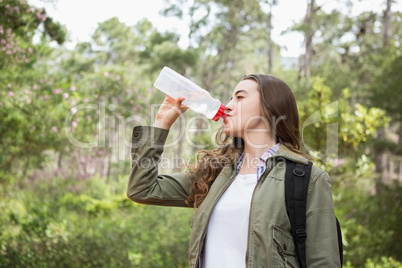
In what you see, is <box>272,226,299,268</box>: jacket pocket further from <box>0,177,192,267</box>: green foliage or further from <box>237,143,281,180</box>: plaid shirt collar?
<box>0,177,192,267</box>: green foliage

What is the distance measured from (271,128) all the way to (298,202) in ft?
→ 1.61

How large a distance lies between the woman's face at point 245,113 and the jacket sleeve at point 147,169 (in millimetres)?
349

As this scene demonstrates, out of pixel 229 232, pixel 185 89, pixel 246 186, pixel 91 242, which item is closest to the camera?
pixel 229 232

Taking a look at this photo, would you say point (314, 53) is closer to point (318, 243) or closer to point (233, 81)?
point (233, 81)

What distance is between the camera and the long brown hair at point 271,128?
1914 mm

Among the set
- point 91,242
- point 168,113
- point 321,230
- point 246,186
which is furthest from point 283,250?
point 91,242

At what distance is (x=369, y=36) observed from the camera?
1958 centimetres

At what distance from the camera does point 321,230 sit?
1543 millimetres

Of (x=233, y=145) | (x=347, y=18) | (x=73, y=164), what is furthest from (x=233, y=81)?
(x=233, y=145)

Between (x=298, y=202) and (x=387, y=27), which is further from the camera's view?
(x=387, y=27)

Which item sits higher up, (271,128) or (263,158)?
(271,128)

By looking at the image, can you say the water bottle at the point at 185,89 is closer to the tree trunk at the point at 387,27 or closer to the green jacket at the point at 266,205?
the green jacket at the point at 266,205

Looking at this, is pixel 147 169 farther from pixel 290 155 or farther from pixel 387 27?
pixel 387 27

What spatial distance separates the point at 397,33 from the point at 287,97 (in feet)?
62.6
